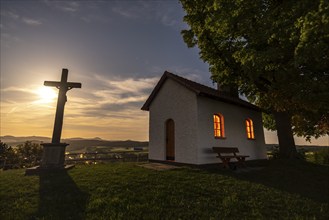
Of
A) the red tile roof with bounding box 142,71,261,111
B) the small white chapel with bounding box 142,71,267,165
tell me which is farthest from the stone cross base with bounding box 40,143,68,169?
the red tile roof with bounding box 142,71,261,111

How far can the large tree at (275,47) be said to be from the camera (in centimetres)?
809

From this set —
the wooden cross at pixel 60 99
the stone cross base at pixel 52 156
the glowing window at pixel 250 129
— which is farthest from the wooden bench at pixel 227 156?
the wooden cross at pixel 60 99

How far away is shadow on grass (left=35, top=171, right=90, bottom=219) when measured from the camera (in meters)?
5.07

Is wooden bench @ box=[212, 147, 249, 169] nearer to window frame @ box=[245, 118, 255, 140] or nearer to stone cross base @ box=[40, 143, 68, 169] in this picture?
window frame @ box=[245, 118, 255, 140]

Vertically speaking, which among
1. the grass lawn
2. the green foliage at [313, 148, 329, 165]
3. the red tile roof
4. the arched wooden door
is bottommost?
the grass lawn

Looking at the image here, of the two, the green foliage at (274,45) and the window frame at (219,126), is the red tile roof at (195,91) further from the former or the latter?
the green foliage at (274,45)

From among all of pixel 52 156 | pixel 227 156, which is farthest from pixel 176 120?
pixel 52 156

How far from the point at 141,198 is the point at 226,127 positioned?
8995mm

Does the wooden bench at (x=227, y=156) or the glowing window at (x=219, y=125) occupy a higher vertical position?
the glowing window at (x=219, y=125)

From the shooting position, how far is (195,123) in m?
11.8

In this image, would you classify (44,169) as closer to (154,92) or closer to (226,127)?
(154,92)

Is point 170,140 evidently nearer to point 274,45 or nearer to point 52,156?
point 52,156

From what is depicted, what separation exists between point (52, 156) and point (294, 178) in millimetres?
12278

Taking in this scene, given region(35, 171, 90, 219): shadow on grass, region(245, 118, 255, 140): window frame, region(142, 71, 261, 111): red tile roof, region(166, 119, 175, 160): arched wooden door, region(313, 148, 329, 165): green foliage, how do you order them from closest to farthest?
1. region(35, 171, 90, 219): shadow on grass
2. region(142, 71, 261, 111): red tile roof
3. region(166, 119, 175, 160): arched wooden door
4. region(245, 118, 255, 140): window frame
5. region(313, 148, 329, 165): green foliage
